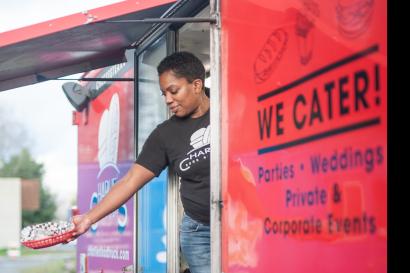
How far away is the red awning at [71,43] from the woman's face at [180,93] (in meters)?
1.08

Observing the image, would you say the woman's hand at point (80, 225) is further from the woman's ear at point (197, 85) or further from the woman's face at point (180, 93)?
the woman's ear at point (197, 85)

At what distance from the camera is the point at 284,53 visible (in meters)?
2.62

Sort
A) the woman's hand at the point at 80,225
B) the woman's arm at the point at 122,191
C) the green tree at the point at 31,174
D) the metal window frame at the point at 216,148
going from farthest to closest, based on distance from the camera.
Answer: the green tree at the point at 31,174 → the woman's arm at the point at 122,191 → the woman's hand at the point at 80,225 → the metal window frame at the point at 216,148

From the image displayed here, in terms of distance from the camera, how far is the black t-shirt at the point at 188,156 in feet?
12.8

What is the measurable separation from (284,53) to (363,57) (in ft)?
1.75

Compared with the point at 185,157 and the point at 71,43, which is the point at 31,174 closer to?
the point at 71,43

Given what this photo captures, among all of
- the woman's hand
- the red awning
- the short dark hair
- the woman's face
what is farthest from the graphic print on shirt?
the red awning

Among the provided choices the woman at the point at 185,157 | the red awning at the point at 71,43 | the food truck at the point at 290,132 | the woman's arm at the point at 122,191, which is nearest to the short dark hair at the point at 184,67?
A: the woman at the point at 185,157

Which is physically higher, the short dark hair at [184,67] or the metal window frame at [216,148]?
the short dark hair at [184,67]

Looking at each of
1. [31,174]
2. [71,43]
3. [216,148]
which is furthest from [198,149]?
[31,174]

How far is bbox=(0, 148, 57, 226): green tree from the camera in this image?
217 ft

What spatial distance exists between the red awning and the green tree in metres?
60.1

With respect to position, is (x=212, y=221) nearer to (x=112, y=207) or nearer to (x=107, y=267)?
(x=112, y=207)

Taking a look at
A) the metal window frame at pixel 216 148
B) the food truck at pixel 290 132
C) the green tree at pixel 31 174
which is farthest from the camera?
the green tree at pixel 31 174
